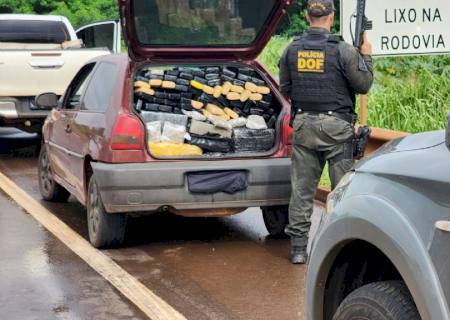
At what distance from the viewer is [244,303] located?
5.99 meters

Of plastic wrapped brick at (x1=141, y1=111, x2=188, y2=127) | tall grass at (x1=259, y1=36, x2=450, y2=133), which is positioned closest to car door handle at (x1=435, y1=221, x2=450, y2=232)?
plastic wrapped brick at (x1=141, y1=111, x2=188, y2=127)

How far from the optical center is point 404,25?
9469mm

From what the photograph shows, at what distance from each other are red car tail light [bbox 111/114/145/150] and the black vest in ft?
4.01

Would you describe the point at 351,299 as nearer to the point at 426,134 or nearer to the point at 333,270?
the point at 333,270

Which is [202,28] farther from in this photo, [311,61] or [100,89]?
[311,61]

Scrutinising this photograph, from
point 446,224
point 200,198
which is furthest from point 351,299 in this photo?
point 200,198

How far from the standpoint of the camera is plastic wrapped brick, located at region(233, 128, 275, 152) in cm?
764

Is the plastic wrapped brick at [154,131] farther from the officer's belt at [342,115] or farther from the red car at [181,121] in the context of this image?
the officer's belt at [342,115]

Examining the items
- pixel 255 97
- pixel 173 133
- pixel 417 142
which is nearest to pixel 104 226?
pixel 173 133

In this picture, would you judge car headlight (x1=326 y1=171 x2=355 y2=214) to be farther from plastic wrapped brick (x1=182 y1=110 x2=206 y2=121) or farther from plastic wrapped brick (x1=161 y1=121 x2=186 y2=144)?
plastic wrapped brick (x1=182 y1=110 x2=206 y2=121)

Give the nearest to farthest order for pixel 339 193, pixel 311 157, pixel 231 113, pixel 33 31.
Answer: pixel 339 193 < pixel 311 157 < pixel 231 113 < pixel 33 31

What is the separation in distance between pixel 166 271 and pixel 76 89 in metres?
2.66

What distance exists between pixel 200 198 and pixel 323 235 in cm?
339

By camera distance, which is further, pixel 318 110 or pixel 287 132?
pixel 287 132
